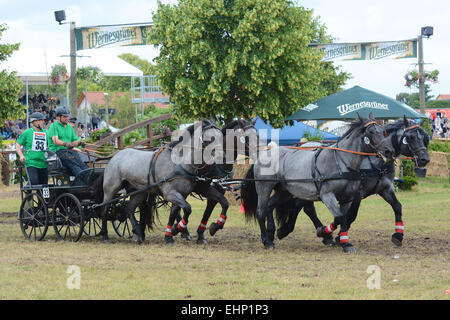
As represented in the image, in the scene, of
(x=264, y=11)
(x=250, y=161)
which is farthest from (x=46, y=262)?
(x=264, y=11)

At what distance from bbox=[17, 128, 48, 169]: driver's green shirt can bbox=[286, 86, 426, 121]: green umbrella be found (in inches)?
288

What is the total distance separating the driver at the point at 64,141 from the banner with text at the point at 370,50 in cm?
1479

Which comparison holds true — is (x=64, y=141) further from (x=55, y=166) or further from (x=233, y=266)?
(x=233, y=266)

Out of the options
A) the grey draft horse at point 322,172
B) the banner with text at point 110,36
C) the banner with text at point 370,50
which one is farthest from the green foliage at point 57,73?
the grey draft horse at point 322,172

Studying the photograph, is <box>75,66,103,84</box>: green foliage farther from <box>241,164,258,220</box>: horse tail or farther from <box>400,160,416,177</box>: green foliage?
<box>241,164,258,220</box>: horse tail

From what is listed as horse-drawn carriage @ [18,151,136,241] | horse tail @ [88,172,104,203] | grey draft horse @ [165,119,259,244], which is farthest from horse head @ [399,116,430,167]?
horse tail @ [88,172,104,203]

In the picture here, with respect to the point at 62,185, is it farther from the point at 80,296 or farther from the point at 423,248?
the point at 423,248

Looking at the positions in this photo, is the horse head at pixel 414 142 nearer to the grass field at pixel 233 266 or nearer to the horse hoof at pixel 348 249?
the grass field at pixel 233 266

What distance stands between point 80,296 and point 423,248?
562 cm

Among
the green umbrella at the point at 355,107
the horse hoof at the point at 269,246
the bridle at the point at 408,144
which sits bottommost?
the horse hoof at the point at 269,246

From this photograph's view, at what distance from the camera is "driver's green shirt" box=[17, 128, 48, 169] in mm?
11336

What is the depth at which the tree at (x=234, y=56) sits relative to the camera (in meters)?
18.5

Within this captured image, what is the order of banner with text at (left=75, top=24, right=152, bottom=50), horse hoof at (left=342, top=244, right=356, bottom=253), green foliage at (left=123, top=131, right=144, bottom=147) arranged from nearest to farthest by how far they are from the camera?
horse hoof at (left=342, top=244, right=356, bottom=253) → banner with text at (left=75, top=24, right=152, bottom=50) → green foliage at (left=123, top=131, right=144, bottom=147)

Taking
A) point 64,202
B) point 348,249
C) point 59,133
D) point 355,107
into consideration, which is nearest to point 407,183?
point 355,107
